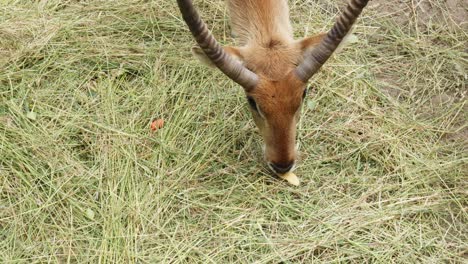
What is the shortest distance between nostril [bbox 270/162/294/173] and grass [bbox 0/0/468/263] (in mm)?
248

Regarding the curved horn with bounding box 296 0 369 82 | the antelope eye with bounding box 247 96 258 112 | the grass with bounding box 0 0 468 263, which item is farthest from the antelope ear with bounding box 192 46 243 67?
the grass with bounding box 0 0 468 263

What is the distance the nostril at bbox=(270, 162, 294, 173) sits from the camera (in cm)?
631

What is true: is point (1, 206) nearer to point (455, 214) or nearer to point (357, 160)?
point (357, 160)

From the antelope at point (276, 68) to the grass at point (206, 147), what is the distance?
66 cm

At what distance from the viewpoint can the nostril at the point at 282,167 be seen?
631 centimetres

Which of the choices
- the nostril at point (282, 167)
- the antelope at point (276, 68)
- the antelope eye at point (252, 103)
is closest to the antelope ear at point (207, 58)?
the antelope at point (276, 68)

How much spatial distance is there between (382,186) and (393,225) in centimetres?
46

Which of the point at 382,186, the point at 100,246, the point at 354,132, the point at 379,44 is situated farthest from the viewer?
the point at 379,44

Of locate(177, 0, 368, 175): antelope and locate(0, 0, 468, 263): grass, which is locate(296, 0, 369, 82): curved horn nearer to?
locate(177, 0, 368, 175): antelope

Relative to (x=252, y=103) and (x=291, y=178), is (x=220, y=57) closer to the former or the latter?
(x=252, y=103)

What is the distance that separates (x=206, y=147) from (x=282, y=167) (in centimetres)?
103

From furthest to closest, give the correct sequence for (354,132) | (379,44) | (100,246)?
(379,44) < (354,132) < (100,246)

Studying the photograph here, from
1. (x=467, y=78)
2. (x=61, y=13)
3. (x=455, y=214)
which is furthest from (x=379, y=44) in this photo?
(x=61, y=13)

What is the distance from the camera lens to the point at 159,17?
8.55 m
